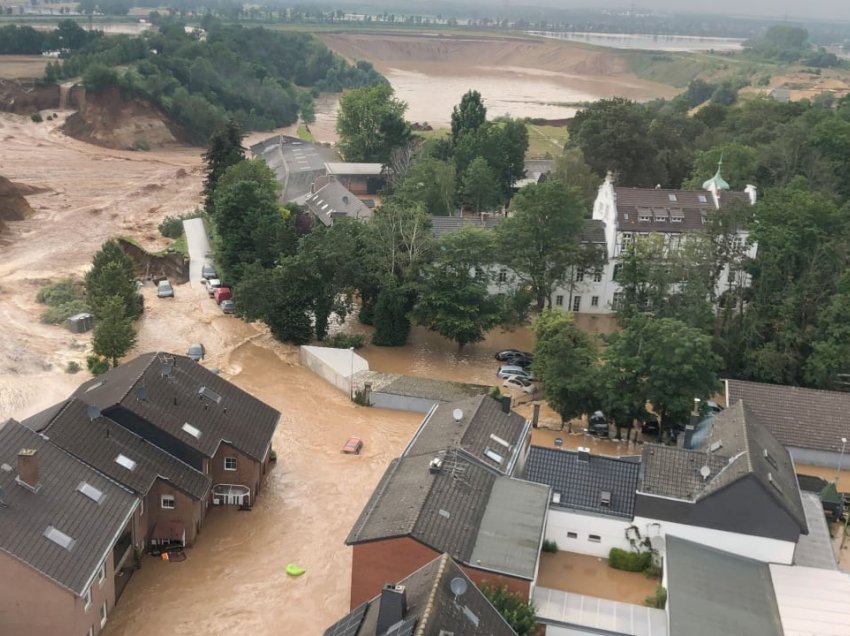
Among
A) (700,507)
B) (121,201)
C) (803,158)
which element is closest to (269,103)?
(121,201)

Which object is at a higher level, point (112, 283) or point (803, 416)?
point (112, 283)

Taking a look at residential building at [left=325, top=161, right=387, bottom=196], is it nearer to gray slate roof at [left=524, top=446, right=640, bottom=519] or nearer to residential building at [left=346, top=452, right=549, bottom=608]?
gray slate roof at [left=524, top=446, right=640, bottom=519]

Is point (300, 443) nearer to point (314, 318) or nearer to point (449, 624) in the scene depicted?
point (314, 318)

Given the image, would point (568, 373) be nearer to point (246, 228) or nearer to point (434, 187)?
point (246, 228)

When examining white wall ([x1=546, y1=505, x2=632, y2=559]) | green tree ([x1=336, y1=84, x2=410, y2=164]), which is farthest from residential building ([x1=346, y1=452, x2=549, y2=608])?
green tree ([x1=336, y1=84, x2=410, y2=164])

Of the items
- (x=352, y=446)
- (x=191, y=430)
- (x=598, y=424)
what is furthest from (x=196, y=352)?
(x=598, y=424)

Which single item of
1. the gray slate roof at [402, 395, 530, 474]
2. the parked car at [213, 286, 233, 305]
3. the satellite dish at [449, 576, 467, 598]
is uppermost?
the satellite dish at [449, 576, 467, 598]

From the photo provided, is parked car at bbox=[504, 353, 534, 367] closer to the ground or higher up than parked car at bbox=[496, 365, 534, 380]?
closer to the ground
